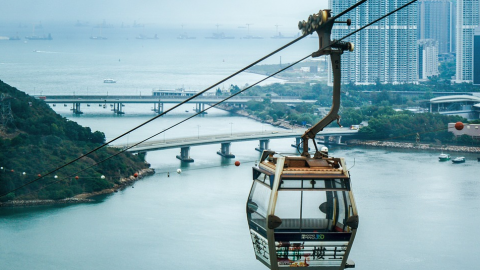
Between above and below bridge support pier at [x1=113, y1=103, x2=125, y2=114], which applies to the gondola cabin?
below

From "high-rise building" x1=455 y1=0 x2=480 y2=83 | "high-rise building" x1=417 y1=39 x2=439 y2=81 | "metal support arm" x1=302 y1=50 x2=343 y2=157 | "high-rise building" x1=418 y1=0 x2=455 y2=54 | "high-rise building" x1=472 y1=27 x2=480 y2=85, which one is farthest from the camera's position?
"high-rise building" x1=418 y1=0 x2=455 y2=54

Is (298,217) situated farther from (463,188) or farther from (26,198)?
(463,188)

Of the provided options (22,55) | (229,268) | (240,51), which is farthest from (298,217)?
(240,51)

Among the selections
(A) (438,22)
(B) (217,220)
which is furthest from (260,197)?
(A) (438,22)

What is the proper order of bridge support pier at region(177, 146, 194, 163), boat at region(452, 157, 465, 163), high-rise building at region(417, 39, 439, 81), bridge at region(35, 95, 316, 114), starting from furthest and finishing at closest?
1. high-rise building at region(417, 39, 439, 81)
2. bridge at region(35, 95, 316, 114)
3. boat at region(452, 157, 465, 163)
4. bridge support pier at region(177, 146, 194, 163)

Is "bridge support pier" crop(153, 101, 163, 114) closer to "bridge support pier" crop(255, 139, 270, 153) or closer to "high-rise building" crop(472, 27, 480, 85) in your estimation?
"bridge support pier" crop(255, 139, 270, 153)

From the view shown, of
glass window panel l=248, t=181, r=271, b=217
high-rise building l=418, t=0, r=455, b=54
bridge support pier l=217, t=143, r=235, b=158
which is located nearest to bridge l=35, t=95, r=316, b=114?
bridge support pier l=217, t=143, r=235, b=158
